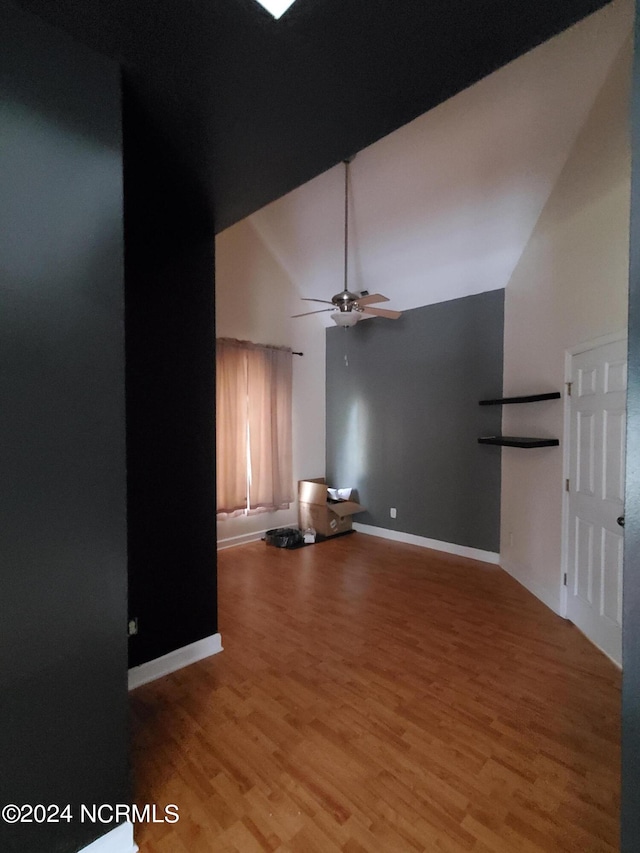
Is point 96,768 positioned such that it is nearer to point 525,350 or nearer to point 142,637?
point 142,637

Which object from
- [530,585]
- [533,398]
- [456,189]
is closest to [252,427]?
[533,398]

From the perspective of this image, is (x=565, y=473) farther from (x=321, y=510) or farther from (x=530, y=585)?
(x=321, y=510)

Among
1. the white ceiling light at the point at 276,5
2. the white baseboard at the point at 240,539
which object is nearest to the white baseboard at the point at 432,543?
the white baseboard at the point at 240,539

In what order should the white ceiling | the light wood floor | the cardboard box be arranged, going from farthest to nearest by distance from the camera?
the cardboard box, the white ceiling, the light wood floor

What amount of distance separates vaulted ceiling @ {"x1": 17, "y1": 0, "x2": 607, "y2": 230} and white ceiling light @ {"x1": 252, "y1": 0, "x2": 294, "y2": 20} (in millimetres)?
20

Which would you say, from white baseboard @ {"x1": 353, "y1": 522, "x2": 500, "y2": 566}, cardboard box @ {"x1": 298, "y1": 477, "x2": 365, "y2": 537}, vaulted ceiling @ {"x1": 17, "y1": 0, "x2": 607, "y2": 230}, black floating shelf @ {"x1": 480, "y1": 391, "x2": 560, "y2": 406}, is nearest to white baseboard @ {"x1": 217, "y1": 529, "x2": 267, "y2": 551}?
cardboard box @ {"x1": 298, "y1": 477, "x2": 365, "y2": 537}

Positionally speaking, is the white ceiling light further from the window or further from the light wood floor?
the window

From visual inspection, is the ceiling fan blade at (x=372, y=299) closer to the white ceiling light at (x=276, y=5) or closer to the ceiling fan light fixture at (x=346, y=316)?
the ceiling fan light fixture at (x=346, y=316)

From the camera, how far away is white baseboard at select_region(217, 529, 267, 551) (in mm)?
4520

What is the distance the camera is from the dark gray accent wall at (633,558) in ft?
2.79

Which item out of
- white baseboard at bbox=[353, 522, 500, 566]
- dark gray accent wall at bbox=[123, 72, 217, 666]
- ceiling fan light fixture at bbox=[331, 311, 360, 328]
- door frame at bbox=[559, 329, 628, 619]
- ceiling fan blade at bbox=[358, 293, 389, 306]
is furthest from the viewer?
white baseboard at bbox=[353, 522, 500, 566]

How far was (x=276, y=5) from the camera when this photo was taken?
3.38ft

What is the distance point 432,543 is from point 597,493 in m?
2.26

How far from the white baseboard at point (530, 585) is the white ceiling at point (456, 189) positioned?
282cm
